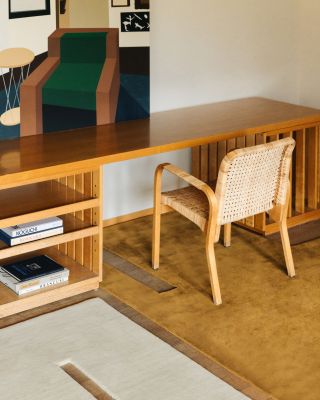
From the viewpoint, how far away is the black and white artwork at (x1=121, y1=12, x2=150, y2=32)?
3.95 m

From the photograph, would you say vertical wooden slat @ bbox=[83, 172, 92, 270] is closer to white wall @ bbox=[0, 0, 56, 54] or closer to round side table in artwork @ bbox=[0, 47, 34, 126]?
round side table in artwork @ bbox=[0, 47, 34, 126]

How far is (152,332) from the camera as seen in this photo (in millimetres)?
3195

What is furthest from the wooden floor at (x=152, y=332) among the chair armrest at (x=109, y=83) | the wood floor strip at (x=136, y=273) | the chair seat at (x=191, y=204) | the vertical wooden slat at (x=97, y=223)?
the chair armrest at (x=109, y=83)

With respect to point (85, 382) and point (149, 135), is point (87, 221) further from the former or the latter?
point (85, 382)

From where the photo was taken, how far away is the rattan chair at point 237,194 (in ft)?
11.0

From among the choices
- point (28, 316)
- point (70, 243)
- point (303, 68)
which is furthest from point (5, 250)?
point (303, 68)

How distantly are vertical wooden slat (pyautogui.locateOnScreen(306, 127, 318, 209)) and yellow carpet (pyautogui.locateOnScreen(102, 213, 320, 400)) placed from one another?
414mm

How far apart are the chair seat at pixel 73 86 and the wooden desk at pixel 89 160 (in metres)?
0.15

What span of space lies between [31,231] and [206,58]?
5.62ft

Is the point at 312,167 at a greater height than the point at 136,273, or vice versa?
the point at 312,167

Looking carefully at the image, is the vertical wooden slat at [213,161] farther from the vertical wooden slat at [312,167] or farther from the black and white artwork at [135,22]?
the black and white artwork at [135,22]

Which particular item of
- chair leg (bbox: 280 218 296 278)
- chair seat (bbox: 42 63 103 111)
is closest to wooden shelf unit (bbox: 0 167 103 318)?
chair seat (bbox: 42 63 103 111)

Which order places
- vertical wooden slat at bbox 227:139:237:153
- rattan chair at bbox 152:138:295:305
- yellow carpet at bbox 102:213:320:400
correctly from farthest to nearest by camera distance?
vertical wooden slat at bbox 227:139:237:153 < rattan chair at bbox 152:138:295:305 < yellow carpet at bbox 102:213:320:400

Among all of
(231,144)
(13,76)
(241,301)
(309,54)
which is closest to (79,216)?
(13,76)
